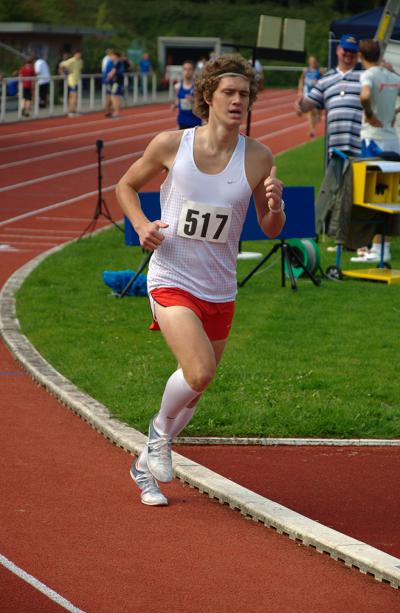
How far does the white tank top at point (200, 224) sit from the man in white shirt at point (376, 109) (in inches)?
341

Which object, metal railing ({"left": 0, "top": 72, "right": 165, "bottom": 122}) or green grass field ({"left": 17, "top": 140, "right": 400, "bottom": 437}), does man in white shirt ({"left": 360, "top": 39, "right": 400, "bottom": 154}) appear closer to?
green grass field ({"left": 17, "top": 140, "right": 400, "bottom": 437})

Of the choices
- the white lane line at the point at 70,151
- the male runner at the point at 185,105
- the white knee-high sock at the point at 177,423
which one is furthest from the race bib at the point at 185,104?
the white knee-high sock at the point at 177,423

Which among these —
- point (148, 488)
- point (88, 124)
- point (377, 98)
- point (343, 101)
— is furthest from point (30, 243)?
point (88, 124)

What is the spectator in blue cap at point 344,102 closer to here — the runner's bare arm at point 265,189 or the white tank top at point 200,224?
the runner's bare arm at point 265,189

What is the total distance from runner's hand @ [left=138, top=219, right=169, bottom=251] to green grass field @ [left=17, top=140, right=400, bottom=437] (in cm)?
225

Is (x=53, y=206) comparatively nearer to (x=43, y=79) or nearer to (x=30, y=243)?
Answer: (x=30, y=243)

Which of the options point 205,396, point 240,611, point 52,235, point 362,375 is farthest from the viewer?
point 52,235

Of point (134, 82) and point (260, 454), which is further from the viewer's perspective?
point (134, 82)

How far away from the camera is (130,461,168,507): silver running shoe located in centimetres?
702

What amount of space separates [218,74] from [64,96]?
41340mm

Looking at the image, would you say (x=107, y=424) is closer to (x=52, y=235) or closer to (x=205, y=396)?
(x=205, y=396)

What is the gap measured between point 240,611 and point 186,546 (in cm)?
88

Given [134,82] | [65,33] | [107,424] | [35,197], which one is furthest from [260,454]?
[65,33]

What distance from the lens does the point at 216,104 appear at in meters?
6.82
